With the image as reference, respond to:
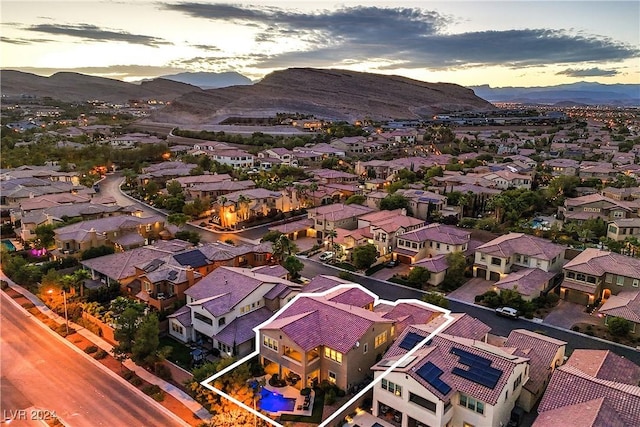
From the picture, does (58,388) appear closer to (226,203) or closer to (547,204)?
(226,203)

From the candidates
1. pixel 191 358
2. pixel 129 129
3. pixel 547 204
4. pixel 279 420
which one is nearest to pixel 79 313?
pixel 191 358

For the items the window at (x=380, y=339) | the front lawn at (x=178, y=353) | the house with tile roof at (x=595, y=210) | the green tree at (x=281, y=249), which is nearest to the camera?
the window at (x=380, y=339)

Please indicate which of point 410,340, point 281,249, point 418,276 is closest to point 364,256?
point 418,276

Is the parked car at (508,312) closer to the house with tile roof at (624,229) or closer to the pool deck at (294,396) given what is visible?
the pool deck at (294,396)

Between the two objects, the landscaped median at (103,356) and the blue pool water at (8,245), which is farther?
the blue pool water at (8,245)

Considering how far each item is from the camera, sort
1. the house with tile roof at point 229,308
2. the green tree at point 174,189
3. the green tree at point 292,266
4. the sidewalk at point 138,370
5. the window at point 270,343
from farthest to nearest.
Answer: the green tree at point 174,189 → the green tree at point 292,266 → the house with tile roof at point 229,308 → the window at point 270,343 → the sidewalk at point 138,370

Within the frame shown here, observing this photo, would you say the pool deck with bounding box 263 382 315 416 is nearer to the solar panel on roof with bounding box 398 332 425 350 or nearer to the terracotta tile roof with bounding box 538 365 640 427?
the solar panel on roof with bounding box 398 332 425 350

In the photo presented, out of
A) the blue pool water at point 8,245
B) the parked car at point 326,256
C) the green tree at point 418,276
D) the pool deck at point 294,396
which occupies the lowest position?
the blue pool water at point 8,245

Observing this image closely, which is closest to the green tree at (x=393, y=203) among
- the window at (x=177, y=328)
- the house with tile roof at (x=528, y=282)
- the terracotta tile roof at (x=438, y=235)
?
the terracotta tile roof at (x=438, y=235)
